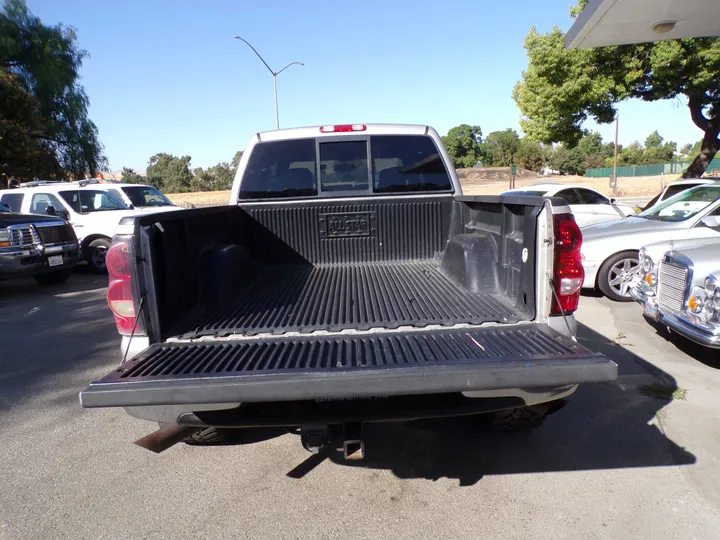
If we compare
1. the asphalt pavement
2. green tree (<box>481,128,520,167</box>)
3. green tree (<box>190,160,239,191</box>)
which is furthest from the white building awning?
green tree (<box>481,128,520,167</box>)

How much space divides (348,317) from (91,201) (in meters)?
10.7

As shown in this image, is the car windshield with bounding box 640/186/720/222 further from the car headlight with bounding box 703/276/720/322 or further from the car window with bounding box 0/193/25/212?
the car window with bounding box 0/193/25/212

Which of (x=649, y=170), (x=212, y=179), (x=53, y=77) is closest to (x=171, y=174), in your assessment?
(x=212, y=179)

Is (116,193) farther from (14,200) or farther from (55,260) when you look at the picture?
(55,260)

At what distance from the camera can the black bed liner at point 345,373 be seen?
7.04ft

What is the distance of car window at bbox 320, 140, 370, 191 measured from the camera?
188 inches

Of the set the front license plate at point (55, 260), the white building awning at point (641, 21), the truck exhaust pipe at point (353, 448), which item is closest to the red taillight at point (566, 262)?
the truck exhaust pipe at point (353, 448)

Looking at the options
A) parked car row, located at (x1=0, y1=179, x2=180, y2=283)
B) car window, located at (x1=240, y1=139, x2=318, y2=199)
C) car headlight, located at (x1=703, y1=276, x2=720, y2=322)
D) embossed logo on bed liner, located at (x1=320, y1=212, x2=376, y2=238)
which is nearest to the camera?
car headlight, located at (x1=703, y1=276, x2=720, y2=322)

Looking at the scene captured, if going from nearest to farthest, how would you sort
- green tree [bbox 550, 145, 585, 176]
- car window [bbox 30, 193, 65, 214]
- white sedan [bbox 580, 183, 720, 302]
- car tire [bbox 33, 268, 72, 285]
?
white sedan [bbox 580, 183, 720, 302] → car tire [bbox 33, 268, 72, 285] → car window [bbox 30, 193, 65, 214] → green tree [bbox 550, 145, 585, 176]


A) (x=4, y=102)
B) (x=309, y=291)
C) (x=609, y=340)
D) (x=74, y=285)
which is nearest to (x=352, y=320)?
(x=309, y=291)

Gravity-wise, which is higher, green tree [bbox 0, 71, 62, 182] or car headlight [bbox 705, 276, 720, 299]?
green tree [bbox 0, 71, 62, 182]

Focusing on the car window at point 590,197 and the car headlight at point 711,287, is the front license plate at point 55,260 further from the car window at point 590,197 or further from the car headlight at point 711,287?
the car window at point 590,197

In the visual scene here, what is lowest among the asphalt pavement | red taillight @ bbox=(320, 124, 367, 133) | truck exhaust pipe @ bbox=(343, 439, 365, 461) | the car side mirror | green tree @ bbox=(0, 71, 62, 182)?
the asphalt pavement

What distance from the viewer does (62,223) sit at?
9758 millimetres
